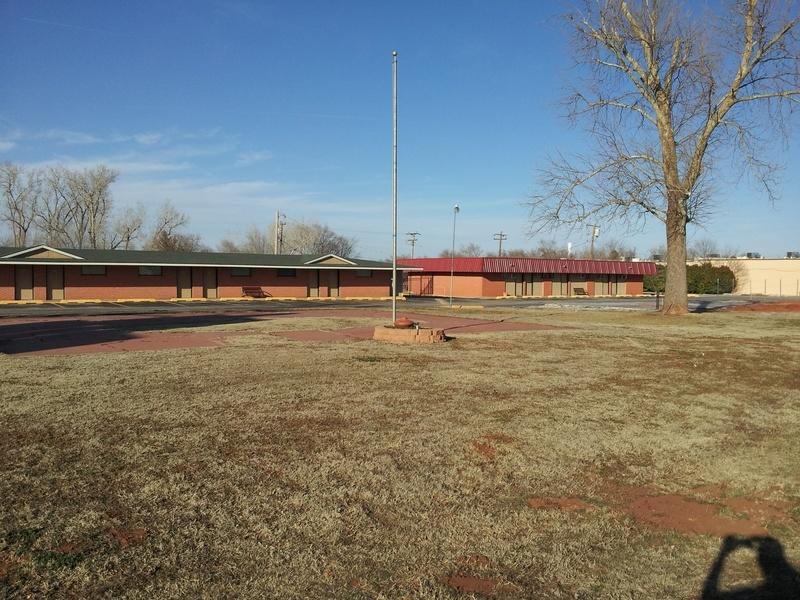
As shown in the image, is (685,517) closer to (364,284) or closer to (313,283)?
(313,283)

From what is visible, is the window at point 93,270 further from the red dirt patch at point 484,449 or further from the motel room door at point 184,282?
the red dirt patch at point 484,449

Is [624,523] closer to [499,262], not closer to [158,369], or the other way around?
[158,369]

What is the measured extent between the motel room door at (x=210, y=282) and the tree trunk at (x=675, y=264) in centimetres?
3044

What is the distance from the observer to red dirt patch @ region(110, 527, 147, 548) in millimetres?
4220

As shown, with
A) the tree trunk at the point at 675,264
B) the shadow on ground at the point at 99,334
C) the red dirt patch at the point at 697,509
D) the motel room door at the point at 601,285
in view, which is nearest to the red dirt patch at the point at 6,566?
the red dirt patch at the point at 697,509

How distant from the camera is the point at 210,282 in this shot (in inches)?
1823

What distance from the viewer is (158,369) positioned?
1140cm

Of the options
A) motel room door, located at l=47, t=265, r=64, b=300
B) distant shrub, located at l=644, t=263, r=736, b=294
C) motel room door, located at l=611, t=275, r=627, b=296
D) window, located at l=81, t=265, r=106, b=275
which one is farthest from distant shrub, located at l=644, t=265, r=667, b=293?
motel room door, located at l=47, t=265, r=64, b=300

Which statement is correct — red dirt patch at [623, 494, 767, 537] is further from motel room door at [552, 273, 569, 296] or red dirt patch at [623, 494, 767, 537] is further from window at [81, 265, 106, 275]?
motel room door at [552, 273, 569, 296]

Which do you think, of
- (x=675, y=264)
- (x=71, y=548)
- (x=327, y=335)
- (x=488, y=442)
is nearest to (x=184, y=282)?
(x=327, y=335)

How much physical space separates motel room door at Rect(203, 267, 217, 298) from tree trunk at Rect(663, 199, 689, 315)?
30440 mm

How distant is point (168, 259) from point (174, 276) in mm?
1240

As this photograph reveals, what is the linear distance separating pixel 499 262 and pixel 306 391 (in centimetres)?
4965

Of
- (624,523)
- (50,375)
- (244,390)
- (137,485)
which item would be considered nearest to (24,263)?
(50,375)
